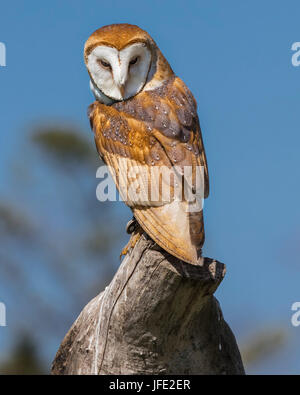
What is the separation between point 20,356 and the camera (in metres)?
13.2

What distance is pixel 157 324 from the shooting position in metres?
5.35

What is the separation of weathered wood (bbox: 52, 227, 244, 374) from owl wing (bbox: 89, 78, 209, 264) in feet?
0.48

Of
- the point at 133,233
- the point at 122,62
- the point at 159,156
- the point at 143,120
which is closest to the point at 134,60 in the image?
the point at 122,62

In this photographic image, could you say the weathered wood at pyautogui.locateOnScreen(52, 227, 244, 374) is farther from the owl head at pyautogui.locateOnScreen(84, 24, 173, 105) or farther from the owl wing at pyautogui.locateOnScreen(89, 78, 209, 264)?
the owl head at pyautogui.locateOnScreen(84, 24, 173, 105)

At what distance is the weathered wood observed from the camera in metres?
5.25

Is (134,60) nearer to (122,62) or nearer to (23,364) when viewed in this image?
(122,62)

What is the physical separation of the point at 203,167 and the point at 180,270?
40.0 inches

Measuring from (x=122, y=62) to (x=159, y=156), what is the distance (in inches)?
32.9

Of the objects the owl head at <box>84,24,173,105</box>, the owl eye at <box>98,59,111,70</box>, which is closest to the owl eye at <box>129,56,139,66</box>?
the owl head at <box>84,24,173,105</box>

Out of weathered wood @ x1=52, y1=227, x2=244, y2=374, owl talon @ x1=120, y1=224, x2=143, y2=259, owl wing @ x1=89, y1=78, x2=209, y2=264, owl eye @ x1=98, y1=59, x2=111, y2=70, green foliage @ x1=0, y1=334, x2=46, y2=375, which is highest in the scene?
owl eye @ x1=98, y1=59, x2=111, y2=70

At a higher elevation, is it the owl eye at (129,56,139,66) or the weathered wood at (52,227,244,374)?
the owl eye at (129,56,139,66)

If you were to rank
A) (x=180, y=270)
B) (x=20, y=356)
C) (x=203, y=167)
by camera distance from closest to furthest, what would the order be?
1. (x=180, y=270)
2. (x=203, y=167)
3. (x=20, y=356)
